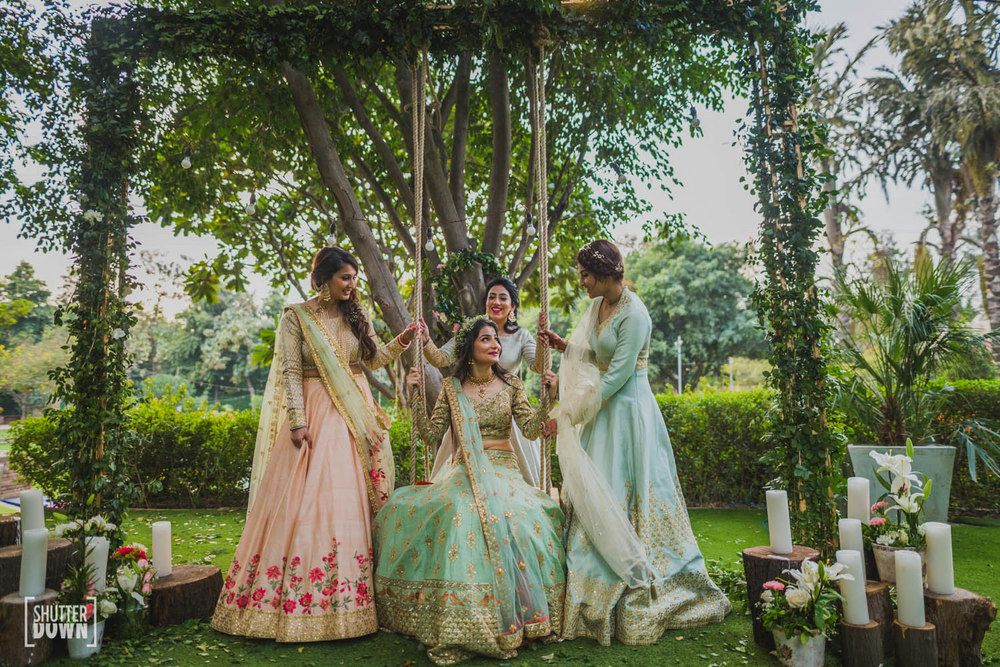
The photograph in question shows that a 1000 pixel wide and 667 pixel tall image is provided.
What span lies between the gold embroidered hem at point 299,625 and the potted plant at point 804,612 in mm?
1804

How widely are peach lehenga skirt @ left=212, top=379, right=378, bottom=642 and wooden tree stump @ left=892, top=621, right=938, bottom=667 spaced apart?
7.41 ft

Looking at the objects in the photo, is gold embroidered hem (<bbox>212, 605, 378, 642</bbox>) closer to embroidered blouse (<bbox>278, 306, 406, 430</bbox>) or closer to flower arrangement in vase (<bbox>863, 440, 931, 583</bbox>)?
embroidered blouse (<bbox>278, 306, 406, 430</bbox>)

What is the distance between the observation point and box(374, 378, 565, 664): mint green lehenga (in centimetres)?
287

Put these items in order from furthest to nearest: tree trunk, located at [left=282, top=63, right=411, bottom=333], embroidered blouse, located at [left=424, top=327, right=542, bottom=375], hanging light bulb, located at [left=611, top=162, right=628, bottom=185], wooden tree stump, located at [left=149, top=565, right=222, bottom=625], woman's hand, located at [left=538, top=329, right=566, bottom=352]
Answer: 1. hanging light bulb, located at [left=611, top=162, right=628, bottom=185]
2. tree trunk, located at [left=282, top=63, right=411, bottom=333]
3. embroidered blouse, located at [left=424, top=327, right=542, bottom=375]
4. woman's hand, located at [left=538, top=329, right=566, bottom=352]
5. wooden tree stump, located at [left=149, top=565, right=222, bottom=625]

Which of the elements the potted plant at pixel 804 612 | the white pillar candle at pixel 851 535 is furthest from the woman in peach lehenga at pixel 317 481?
the white pillar candle at pixel 851 535

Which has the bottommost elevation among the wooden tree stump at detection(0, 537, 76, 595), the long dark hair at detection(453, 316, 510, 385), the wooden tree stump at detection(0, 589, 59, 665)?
the wooden tree stump at detection(0, 589, 59, 665)

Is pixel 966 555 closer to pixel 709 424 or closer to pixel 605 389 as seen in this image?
pixel 709 424

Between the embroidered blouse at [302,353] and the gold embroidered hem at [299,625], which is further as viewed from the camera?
the embroidered blouse at [302,353]

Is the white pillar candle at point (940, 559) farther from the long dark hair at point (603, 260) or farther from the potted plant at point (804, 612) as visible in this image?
the long dark hair at point (603, 260)

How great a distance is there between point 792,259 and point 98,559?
386 centimetres

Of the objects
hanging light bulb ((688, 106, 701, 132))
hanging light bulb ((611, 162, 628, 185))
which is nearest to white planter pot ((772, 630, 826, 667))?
Answer: hanging light bulb ((688, 106, 701, 132))

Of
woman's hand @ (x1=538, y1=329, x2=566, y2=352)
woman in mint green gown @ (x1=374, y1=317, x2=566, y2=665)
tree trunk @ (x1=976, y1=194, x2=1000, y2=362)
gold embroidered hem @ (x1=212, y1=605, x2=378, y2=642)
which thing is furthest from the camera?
tree trunk @ (x1=976, y1=194, x2=1000, y2=362)

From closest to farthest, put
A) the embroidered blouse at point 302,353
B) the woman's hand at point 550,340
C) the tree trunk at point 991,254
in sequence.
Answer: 1. the embroidered blouse at point 302,353
2. the woman's hand at point 550,340
3. the tree trunk at point 991,254

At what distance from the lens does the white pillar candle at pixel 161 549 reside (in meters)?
3.51
